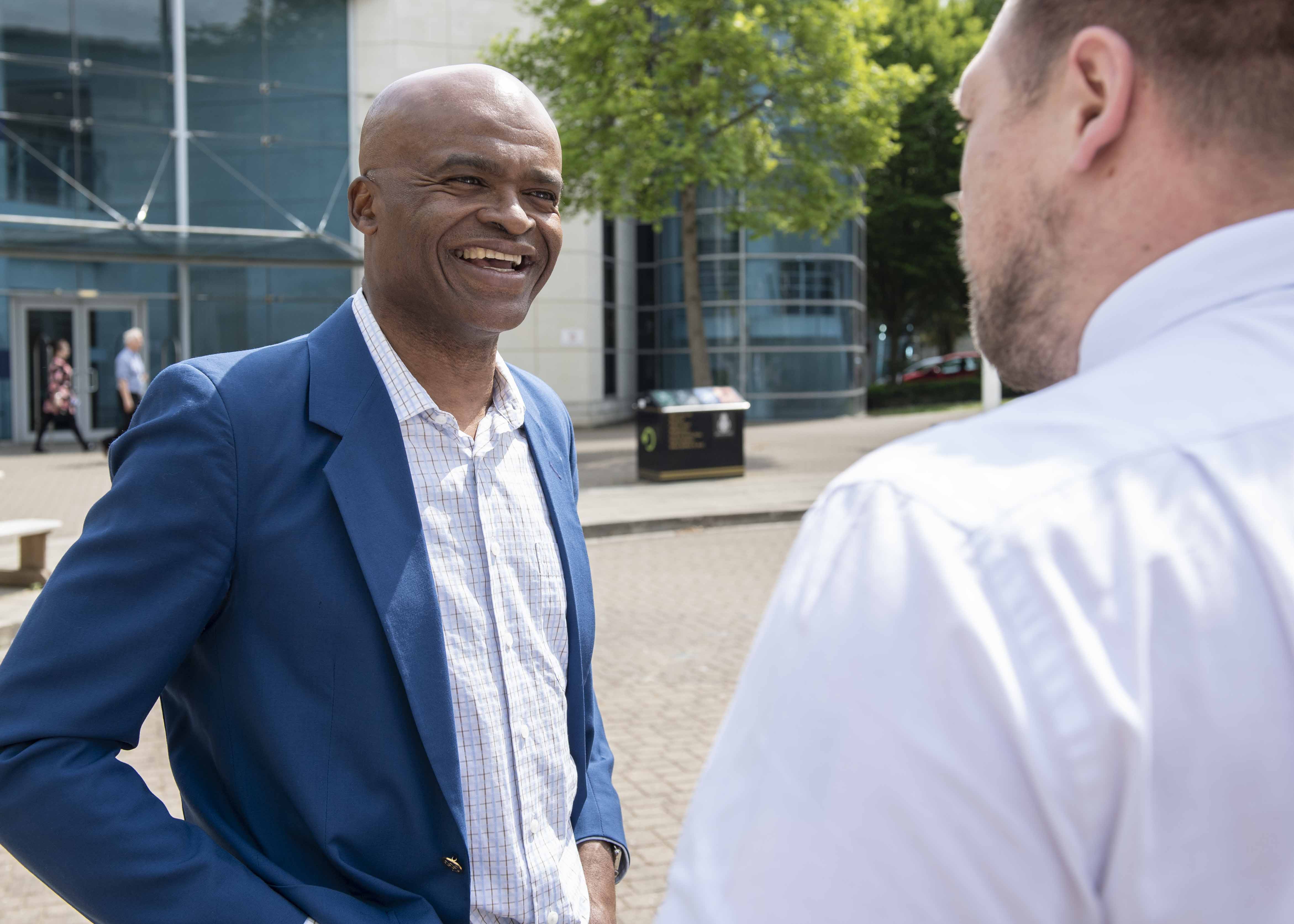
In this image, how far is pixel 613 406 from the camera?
2566 centimetres

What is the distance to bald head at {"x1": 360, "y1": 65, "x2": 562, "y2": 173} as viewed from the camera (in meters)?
1.88

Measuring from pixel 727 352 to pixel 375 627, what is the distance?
Result: 24.1m

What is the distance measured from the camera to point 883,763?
2.00ft

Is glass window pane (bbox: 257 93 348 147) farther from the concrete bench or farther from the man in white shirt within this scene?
the man in white shirt

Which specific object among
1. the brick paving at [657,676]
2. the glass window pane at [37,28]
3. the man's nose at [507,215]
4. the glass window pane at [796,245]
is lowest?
the brick paving at [657,676]

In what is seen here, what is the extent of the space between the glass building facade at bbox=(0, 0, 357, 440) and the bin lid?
8442 millimetres

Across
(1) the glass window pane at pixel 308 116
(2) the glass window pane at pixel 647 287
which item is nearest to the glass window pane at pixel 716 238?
(2) the glass window pane at pixel 647 287

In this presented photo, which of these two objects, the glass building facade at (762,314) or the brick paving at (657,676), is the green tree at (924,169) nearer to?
the glass building facade at (762,314)

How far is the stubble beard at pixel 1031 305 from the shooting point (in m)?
0.85

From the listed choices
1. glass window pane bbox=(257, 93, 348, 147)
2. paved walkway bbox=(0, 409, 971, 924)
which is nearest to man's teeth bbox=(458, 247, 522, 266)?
paved walkway bbox=(0, 409, 971, 924)

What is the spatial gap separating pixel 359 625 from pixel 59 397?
19.1 m

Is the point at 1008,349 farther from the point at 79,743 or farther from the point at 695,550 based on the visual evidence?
the point at 695,550

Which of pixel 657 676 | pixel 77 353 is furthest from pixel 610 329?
pixel 657 676

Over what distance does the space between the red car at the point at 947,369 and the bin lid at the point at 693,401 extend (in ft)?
67.7
